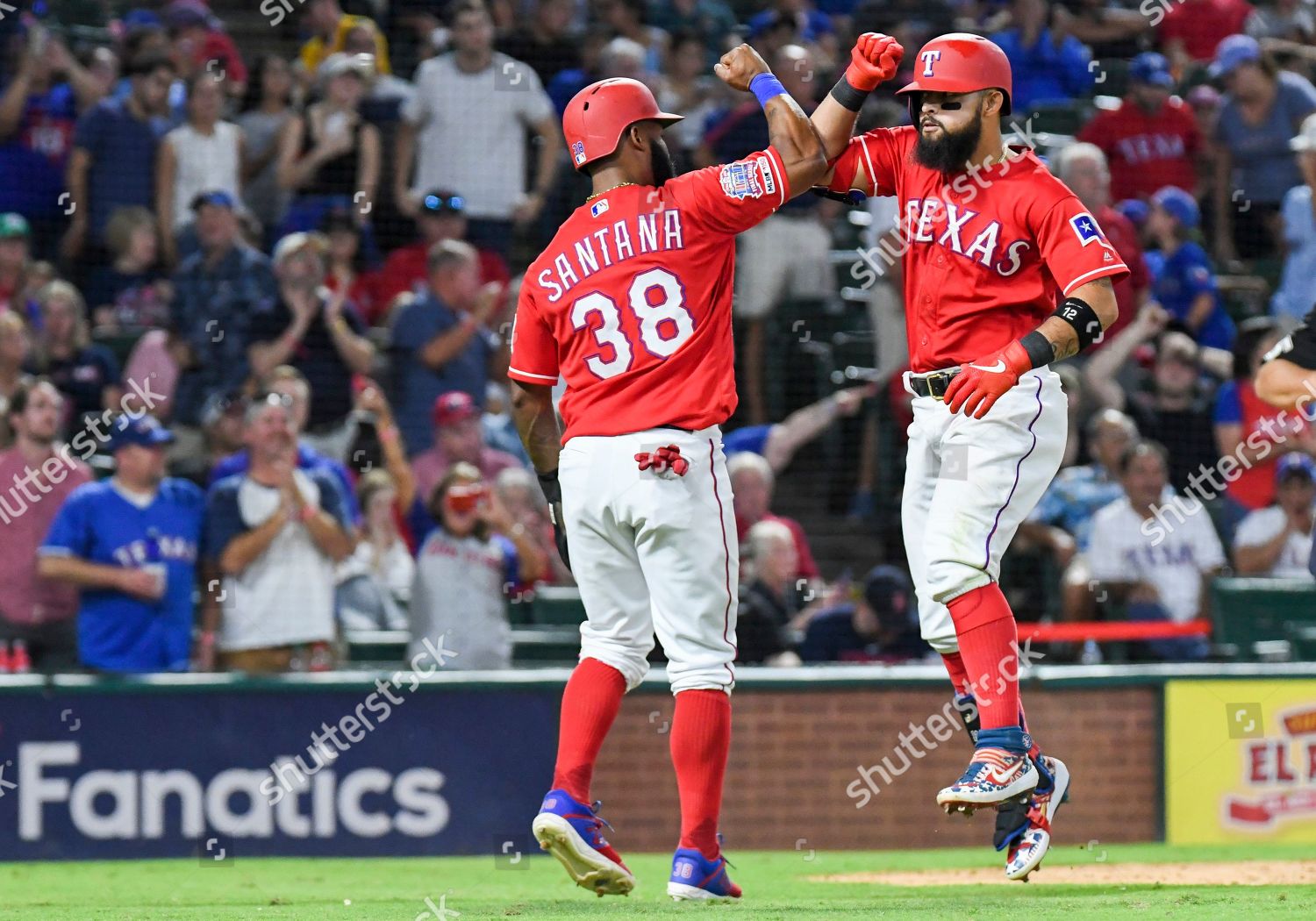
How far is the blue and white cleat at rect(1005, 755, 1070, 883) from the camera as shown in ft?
15.9

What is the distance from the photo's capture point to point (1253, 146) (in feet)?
36.4

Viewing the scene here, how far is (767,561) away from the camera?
827cm

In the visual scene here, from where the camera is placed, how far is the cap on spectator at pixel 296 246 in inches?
366

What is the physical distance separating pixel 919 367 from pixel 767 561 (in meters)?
3.21

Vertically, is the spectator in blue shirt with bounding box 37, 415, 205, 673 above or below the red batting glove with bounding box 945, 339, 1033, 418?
below

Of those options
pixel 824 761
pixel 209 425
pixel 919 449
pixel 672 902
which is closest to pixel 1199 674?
pixel 824 761

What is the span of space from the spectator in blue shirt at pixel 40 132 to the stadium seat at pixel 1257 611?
20.8 feet

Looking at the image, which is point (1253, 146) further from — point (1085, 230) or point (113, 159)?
point (1085, 230)

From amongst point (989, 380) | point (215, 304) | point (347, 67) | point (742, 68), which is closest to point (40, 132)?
point (347, 67)

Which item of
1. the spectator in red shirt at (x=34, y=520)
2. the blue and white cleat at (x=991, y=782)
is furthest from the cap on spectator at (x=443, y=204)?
the blue and white cleat at (x=991, y=782)

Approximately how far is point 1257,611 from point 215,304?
Answer: 17.3 feet

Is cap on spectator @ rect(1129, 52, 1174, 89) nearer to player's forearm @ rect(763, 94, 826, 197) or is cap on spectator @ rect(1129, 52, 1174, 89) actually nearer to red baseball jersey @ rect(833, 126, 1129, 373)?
red baseball jersey @ rect(833, 126, 1129, 373)

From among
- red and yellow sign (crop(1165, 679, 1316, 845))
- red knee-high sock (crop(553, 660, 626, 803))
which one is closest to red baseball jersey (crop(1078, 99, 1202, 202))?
red and yellow sign (crop(1165, 679, 1316, 845))

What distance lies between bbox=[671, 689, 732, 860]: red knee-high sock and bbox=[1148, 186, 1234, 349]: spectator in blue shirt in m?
5.93
